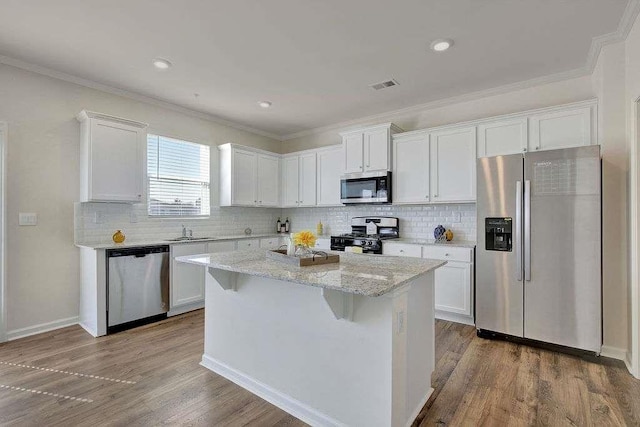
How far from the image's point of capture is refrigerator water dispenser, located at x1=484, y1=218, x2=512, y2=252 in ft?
10.2

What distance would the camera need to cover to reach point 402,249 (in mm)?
4020

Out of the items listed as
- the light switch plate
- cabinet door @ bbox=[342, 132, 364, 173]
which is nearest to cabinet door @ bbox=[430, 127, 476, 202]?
cabinet door @ bbox=[342, 132, 364, 173]

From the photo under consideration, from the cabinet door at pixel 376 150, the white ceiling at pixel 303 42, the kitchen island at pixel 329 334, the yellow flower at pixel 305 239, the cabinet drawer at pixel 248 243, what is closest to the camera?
the kitchen island at pixel 329 334

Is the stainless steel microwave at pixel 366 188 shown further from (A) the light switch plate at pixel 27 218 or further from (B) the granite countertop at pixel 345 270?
(A) the light switch plate at pixel 27 218

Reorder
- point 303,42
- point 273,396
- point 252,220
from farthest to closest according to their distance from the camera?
point 252,220
point 303,42
point 273,396

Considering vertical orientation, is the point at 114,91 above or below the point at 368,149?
above

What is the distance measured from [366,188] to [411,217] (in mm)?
787

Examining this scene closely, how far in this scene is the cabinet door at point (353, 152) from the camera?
15.1 ft

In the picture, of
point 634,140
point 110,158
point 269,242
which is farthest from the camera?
point 269,242

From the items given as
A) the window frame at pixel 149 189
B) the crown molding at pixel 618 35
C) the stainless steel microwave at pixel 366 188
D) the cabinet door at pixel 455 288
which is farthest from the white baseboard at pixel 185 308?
the crown molding at pixel 618 35

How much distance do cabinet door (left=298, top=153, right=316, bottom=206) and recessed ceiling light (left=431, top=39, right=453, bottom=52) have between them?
2.73 metres

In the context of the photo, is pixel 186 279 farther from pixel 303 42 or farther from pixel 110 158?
pixel 303 42

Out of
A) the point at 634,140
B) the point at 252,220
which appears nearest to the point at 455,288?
the point at 634,140

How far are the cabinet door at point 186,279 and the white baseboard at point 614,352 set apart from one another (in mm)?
4332
